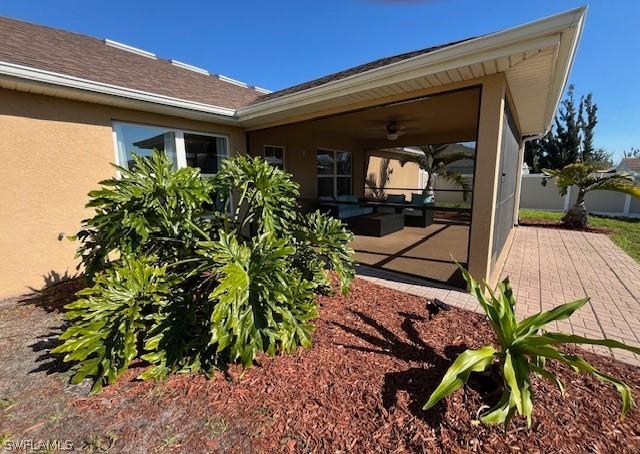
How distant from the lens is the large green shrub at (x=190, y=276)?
232 cm

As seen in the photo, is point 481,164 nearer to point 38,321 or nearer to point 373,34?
point 373,34

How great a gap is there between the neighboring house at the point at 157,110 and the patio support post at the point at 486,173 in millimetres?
14

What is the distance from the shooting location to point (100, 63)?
5703mm

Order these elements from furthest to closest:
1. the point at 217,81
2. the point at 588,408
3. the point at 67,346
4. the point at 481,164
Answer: the point at 217,81 < the point at 481,164 < the point at 67,346 < the point at 588,408

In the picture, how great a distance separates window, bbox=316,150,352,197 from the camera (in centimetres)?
1109

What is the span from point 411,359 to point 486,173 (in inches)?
113

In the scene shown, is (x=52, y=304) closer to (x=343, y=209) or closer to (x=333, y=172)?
(x=343, y=209)

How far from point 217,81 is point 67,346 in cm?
919

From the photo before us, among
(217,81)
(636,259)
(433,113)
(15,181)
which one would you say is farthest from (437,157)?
(15,181)

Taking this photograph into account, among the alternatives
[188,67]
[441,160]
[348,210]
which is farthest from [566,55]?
[441,160]

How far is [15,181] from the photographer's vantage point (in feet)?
13.7

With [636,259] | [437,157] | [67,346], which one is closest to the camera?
[67,346]

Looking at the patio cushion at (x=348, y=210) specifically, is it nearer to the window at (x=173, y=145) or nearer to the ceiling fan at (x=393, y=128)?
the ceiling fan at (x=393, y=128)

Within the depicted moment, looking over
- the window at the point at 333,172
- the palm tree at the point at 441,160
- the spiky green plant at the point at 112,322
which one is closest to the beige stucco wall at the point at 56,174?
the spiky green plant at the point at 112,322
